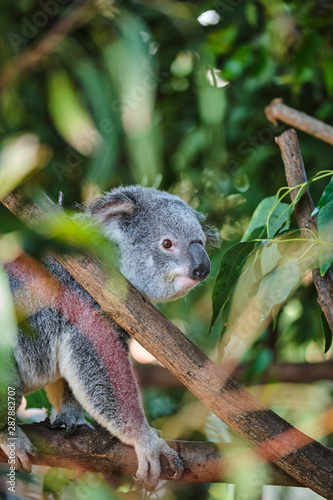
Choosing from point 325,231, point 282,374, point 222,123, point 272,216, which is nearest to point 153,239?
point 272,216

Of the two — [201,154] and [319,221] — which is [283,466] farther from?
[201,154]

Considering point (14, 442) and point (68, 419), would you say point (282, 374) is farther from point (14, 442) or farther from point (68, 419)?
point (14, 442)

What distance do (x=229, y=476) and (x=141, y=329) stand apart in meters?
0.59

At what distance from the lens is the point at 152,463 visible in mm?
1731

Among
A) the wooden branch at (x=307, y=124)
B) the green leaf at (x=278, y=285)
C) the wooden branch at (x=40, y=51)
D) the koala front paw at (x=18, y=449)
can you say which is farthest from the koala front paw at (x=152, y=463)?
the wooden branch at (x=307, y=124)

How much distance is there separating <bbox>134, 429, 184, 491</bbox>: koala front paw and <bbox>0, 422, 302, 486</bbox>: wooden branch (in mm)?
24

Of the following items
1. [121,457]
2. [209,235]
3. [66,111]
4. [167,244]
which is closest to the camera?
[66,111]

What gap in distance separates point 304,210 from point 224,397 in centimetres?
72

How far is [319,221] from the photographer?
5.18 ft

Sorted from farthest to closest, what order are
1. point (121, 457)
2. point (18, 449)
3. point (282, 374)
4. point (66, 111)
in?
point (282, 374), point (121, 457), point (18, 449), point (66, 111)

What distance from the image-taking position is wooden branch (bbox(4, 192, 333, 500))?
1.45 m

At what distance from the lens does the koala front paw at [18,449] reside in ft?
5.41

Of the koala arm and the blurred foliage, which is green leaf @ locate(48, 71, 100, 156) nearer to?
the blurred foliage

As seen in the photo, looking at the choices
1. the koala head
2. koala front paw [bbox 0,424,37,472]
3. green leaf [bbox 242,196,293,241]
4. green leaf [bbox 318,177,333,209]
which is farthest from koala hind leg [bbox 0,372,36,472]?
green leaf [bbox 318,177,333,209]
